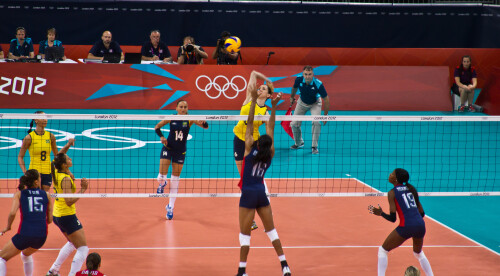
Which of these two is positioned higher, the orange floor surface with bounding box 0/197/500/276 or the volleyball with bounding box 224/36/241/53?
the volleyball with bounding box 224/36/241/53

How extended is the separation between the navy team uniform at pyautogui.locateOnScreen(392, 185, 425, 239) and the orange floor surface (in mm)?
1104

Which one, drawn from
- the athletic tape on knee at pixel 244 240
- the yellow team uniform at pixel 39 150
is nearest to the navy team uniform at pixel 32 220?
the athletic tape on knee at pixel 244 240

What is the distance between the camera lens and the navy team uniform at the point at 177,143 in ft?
38.3

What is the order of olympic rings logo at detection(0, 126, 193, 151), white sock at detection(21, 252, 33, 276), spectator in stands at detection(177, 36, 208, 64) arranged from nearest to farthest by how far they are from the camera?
white sock at detection(21, 252, 33, 276) → olympic rings logo at detection(0, 126, 193, 151) → spectator in stands at detection(177, 36, 208, 64)

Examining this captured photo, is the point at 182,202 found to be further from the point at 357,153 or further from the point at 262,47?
the point at 262,47

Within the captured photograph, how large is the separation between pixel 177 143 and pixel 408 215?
4910mm

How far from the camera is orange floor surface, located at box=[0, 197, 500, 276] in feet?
30.3

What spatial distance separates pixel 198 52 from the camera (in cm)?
2266

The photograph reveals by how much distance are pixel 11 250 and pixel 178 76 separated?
14970 mm

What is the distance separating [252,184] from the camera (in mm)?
8570

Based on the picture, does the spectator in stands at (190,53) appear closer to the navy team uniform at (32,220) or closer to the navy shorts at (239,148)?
the navy shorts at (239,148)

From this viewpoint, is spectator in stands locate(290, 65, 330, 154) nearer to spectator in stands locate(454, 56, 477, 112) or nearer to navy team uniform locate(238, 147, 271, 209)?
navy team uniform locate(238, 147, 271, 209)

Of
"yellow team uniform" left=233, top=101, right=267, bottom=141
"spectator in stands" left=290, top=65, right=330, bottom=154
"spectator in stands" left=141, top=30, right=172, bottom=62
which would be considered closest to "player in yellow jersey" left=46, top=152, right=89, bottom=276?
"yellow team uniform" left=233, top=101, right=267, bottom=141

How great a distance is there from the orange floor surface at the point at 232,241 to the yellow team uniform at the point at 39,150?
112cm
